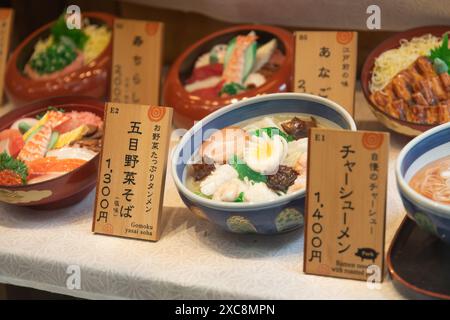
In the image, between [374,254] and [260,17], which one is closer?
[374,254]

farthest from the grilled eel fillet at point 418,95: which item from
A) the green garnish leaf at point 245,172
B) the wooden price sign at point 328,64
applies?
the green garnish leaf at point 245,172

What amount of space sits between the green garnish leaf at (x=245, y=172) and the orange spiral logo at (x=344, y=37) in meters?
0.66

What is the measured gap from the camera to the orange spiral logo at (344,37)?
2189mm

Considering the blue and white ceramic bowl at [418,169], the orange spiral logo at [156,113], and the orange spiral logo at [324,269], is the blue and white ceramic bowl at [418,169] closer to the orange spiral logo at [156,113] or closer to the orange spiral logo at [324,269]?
the orange spiral logo at [324,269]

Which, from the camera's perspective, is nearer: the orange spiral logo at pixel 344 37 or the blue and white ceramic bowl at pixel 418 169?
the blue and white ceramic bowl at pixel 418 169

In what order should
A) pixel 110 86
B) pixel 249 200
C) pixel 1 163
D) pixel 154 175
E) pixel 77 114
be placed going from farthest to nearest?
pixel 110 86
pixel 77 114
pixel 1 163
pixel 154 175
pixel 249 200

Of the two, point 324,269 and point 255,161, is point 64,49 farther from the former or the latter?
point 324,269

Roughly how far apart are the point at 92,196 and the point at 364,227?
103 cm

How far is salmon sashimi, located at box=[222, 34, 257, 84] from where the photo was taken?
2.53 m

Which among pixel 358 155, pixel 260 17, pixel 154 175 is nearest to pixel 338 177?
pixel 358 155

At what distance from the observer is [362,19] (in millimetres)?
2436

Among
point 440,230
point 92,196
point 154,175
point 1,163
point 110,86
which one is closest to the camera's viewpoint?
point 440,230

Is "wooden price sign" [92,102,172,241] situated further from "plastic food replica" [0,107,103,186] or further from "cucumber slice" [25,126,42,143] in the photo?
"cucumber slice" [25,126,42,143]

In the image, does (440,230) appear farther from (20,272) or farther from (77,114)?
(77,114)
